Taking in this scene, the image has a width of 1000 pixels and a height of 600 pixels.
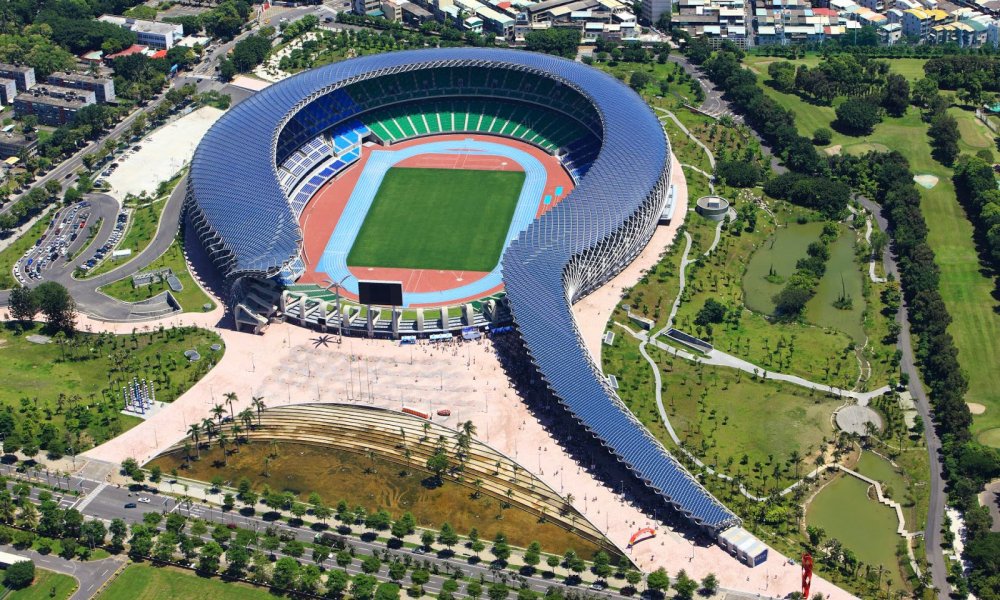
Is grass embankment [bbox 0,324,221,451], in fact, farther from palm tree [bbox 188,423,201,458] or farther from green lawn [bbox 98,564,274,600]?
green lawn [bbox 98,564,274,600]

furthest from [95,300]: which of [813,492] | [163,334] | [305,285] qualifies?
[813,492]

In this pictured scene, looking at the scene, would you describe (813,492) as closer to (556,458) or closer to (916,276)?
(556,458)

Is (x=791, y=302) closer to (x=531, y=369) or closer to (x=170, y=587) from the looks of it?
(x=531, y=369)

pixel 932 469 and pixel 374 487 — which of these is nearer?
pixel 374 487

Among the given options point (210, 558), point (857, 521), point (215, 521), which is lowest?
point (215, 521)

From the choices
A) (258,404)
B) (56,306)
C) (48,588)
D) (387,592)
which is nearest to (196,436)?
(258,404)

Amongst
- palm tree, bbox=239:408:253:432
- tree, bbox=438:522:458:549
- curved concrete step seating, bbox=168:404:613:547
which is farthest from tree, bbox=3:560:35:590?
tree, bbox=438:522:458:549
